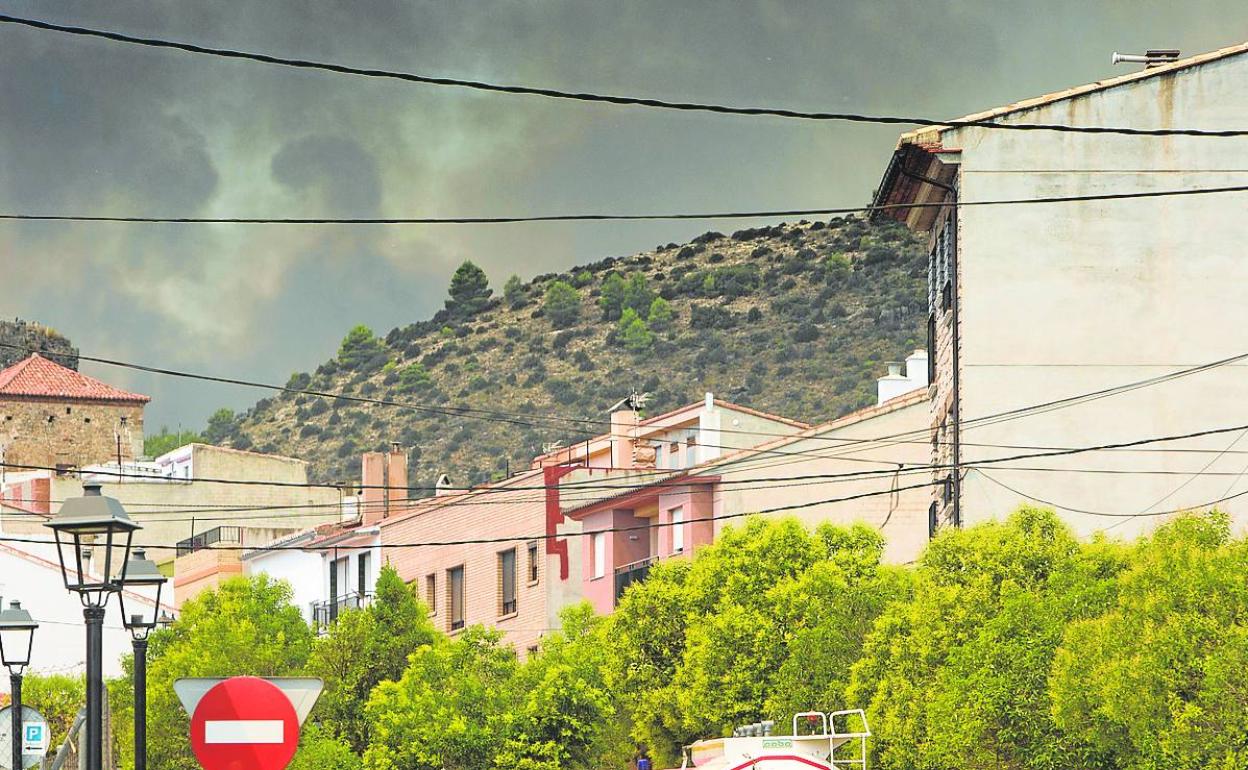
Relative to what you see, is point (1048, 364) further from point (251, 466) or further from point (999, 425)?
point (251, 466)

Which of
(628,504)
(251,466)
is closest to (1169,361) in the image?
(628,504)

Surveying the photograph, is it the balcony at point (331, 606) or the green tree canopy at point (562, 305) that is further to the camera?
the green tree canopy at point (562, 305)

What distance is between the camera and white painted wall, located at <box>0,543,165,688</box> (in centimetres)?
7925

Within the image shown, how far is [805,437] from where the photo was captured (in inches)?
2359

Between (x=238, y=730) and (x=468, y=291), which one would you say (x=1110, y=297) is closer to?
(x=238, y=730)

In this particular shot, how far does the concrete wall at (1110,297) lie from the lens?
129 feet

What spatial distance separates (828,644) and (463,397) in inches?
3719

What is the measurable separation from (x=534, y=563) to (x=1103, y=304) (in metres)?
28.9

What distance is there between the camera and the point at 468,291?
15488 centimetres

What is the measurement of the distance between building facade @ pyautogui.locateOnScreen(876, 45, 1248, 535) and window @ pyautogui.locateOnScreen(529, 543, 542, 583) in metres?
26.8

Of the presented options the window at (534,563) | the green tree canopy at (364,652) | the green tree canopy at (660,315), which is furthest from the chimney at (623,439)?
the green tree canopy at (660,315)

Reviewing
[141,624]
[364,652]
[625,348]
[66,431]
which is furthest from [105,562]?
[66,431]

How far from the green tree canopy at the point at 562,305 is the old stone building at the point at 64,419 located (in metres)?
24.8

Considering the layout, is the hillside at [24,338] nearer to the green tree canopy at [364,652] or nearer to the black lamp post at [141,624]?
the green tree canopy at [364,652]
